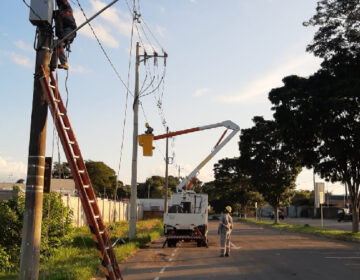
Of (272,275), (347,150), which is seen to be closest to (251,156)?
(347,150)

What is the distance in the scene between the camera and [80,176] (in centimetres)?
785

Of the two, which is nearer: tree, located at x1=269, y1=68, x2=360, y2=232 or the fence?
tree, located at x1=269, y1=68, x2=360, y2=232

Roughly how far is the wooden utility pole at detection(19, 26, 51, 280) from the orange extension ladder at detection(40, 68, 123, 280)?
0.73 feet

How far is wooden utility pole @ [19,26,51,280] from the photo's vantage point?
742cm

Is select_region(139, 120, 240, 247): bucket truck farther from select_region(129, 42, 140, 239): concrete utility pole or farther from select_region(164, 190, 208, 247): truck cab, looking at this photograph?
select_region(129, 42, 140, 239): concrete utility pole

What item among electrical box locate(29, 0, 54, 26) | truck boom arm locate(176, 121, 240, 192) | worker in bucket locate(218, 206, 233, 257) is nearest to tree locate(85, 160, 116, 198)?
truck boom arm locate(176, 121, 240, 192)

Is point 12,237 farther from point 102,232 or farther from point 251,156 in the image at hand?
point 251,156

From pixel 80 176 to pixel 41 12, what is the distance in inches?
114

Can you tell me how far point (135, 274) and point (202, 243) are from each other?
10.0 meters

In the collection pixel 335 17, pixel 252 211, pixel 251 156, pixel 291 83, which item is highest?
pixel 335 17

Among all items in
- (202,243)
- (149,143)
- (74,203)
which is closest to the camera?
(149,143)

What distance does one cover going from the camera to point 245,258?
16.5 meters

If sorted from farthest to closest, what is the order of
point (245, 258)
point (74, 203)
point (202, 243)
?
1. point (74, 203)
2. point (202, 243)
3. point (245, 258)

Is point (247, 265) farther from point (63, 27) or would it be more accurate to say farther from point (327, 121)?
point (327, 121)
